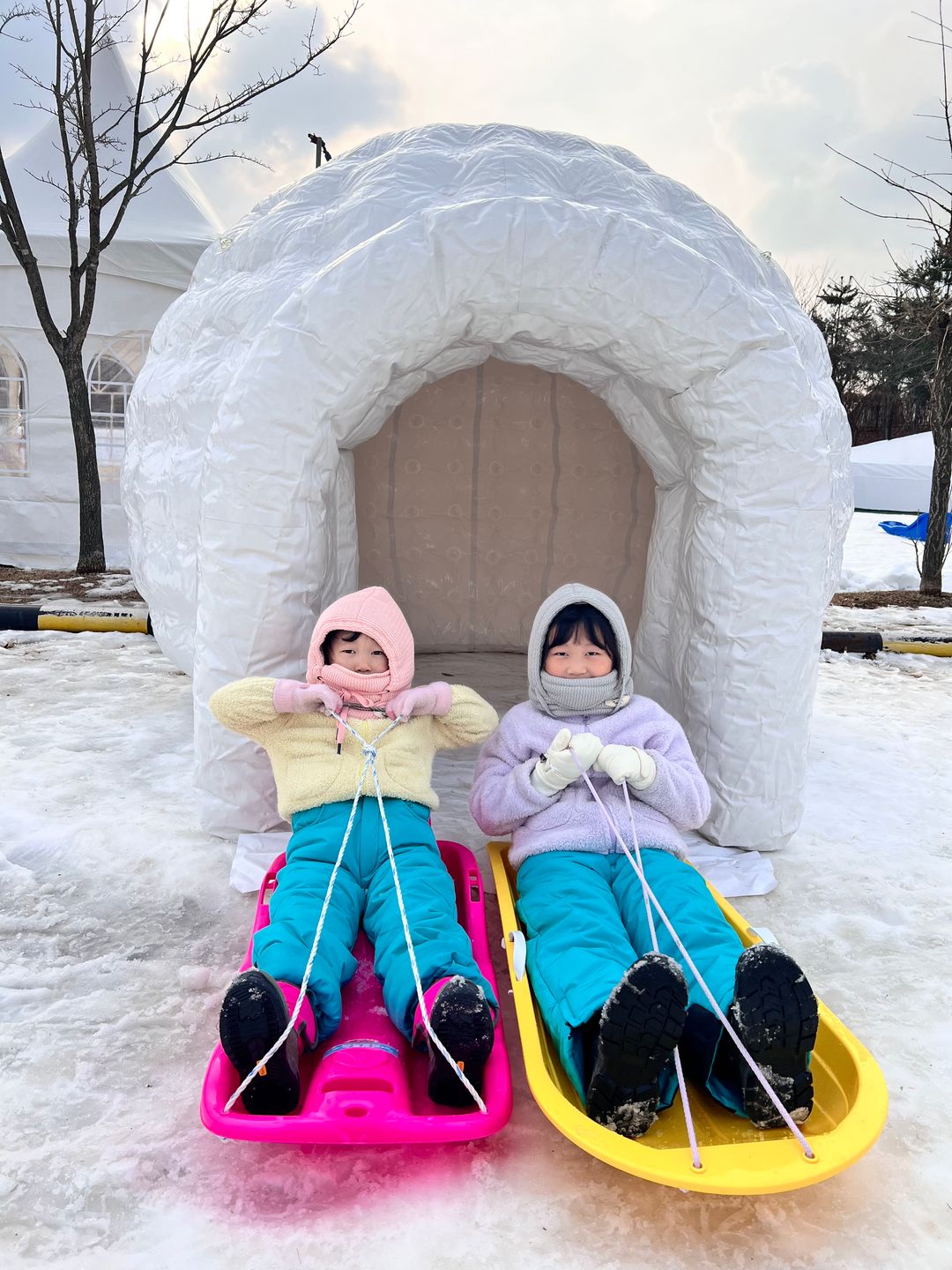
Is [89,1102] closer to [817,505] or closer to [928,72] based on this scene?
[817,505]

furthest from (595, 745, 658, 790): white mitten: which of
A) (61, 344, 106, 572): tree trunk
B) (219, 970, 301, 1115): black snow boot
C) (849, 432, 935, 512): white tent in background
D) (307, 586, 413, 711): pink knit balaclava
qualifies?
(849, 432, 935, 512): white tent in background

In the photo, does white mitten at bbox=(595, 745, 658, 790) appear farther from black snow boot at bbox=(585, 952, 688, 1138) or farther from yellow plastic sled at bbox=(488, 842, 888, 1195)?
black snow boot at bbox=(585, 952, 688, 1138)

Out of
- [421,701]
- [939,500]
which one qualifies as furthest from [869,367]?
[421,701]

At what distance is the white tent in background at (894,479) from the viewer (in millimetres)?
14555

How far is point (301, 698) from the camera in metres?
1.91

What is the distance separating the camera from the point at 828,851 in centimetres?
238

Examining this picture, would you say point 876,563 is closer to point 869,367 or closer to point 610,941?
point 610,941

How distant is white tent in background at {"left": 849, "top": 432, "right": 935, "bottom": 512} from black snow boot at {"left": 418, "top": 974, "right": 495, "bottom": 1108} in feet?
48.1

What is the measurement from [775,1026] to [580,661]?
3.07ft

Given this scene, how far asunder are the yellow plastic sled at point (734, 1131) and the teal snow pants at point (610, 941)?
0.03 meters

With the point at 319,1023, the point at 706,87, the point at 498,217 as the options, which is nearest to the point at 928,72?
the point at 706,87

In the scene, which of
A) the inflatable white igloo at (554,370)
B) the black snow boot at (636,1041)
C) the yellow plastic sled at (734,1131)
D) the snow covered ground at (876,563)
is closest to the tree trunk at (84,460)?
the inflatable white igloo at (554,370)

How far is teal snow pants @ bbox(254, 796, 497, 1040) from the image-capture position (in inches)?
55.2

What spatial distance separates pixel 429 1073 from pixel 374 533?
265 cm
